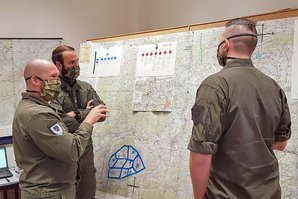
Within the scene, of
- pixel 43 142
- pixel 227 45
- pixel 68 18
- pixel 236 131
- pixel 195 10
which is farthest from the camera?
pixel 68 18

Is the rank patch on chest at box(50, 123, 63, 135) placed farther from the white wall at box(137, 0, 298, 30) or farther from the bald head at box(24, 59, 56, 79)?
the white wall at box(137, 0, 298, 30)

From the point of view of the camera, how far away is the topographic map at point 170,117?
2137 mm

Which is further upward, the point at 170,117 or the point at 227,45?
the point at 227,45

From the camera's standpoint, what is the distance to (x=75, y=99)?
2623 mm

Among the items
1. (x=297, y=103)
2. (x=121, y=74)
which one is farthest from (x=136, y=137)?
(x=297, y=103)

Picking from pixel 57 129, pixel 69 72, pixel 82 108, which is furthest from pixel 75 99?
pixel 57 129

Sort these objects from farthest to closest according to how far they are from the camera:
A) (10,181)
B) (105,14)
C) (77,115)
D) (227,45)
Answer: (105,14) → (10,181) → (77,115) → (227,45)

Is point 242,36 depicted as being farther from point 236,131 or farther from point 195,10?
point 195,10

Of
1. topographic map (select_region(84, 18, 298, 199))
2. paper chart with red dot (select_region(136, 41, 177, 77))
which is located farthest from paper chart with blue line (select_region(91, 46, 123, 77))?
paper chart with red dot (select_region(136, 41, 177, 77))

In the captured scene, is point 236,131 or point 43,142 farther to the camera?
point 43,142

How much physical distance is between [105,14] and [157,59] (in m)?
1.59

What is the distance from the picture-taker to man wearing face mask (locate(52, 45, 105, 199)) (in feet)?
8.38

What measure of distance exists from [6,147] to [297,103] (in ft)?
9.09

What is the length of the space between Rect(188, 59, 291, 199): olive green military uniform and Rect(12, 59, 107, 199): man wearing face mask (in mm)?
720
